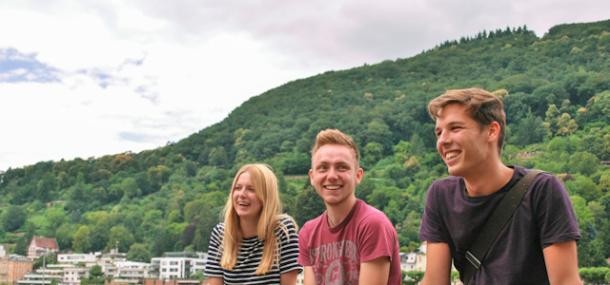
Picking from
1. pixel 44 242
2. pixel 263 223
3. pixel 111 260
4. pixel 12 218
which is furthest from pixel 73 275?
pixel 263 223

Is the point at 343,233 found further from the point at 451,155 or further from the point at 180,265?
the point at 180,265

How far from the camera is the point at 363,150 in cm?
9744

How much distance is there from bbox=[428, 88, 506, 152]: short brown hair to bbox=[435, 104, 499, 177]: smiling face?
0.07ft

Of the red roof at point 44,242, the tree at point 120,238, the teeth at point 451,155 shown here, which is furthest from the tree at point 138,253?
the teeth at point 451,155

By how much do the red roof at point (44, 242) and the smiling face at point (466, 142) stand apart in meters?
93.6

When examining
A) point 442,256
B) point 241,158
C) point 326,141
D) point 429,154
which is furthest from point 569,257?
point 241,158

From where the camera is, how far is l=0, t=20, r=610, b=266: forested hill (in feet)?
261

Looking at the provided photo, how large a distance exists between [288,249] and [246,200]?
383mm

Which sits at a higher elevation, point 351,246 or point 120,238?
point 351,246

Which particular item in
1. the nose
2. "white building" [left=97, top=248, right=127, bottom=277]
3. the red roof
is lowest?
"white building" [left=97, top=248, right=127, bottom=277]

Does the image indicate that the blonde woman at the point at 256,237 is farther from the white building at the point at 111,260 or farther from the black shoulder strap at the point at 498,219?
the white building at the point at 111,260

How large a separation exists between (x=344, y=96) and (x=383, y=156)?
2410cm

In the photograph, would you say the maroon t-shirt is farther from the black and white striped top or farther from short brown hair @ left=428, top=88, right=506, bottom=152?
short brown hair @ left=428, top=88, right=506, bottom=152

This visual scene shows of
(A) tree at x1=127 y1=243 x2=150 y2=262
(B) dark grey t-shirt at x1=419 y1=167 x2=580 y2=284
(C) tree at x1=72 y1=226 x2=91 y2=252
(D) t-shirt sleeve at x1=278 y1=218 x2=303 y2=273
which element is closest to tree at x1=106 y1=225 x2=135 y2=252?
(A) tree at x1=127 y1=243 x2=150 y2=262
